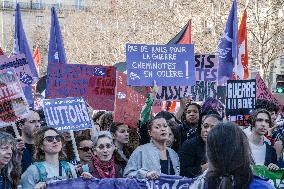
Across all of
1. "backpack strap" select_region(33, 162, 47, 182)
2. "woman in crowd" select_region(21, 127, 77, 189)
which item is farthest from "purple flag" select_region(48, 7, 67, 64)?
"backpack strap" select_region(33, 162, 47, 182)

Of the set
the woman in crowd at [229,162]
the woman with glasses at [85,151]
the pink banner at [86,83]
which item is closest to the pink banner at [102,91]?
the pink banner at [86,83]

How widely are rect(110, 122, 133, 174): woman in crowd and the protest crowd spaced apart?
0.01 meters

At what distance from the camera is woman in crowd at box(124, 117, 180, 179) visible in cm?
591

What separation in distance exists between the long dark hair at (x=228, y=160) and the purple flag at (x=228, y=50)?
6528 millimetres

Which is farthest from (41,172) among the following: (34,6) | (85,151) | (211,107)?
(34,6)

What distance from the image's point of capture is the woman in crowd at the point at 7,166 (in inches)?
210

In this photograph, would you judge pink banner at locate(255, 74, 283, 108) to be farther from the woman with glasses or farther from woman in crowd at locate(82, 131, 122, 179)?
woman in crowd at locate(82, 131, 122, 179)

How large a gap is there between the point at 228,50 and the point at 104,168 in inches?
189

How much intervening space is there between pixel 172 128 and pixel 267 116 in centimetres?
97

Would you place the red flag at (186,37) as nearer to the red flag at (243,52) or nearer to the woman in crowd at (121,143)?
the red flag at (243,52)

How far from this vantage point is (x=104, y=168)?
5930mm

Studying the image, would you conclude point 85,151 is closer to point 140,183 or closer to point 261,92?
point 140,183

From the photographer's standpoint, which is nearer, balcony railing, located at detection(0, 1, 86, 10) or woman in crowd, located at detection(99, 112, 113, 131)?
woman in crowd, located at detection(99, 112, 113, 131)

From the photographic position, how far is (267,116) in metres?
6.74
